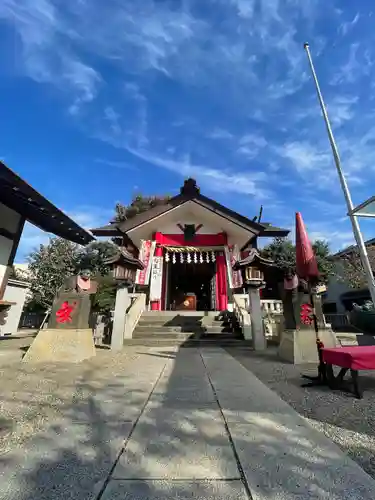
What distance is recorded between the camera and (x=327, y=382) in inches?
142

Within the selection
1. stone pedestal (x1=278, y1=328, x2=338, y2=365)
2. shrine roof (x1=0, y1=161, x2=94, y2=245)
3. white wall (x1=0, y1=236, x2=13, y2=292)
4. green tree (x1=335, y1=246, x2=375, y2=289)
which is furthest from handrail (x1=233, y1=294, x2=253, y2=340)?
green tree (x1=335, y1=246, x2=375, y2=289)

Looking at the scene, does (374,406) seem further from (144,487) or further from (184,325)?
(184,325)

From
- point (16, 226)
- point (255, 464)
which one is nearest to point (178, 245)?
point (16, 226)

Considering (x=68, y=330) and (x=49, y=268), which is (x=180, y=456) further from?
(x=49, y=268)

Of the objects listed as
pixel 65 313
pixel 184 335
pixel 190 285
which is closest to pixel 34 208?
pixel 65 313

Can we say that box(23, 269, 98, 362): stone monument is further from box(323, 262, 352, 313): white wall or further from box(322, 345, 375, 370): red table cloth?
box(323, 262, 352, 313): white wall

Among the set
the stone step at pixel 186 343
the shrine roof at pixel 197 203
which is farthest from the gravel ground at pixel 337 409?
the shrine roof at pixel 197 203

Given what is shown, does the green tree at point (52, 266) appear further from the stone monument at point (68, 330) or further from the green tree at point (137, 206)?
Answer: the stone monument at point (68, 330)

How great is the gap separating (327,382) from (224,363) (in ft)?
6.94

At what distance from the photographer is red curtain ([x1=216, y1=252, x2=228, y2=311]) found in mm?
12039

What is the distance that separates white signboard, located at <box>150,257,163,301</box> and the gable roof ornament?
369cm

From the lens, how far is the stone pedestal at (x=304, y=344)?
208 inches

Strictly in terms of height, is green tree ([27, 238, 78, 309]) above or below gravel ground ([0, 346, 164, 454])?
above

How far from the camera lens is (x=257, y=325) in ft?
24.5
